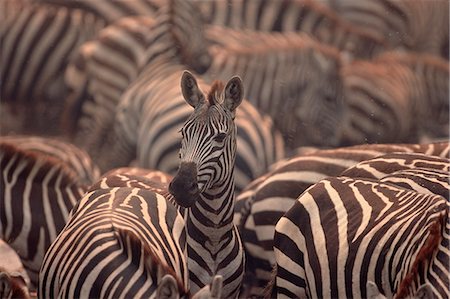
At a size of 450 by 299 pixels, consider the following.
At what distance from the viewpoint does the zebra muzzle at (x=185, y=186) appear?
21.7ft

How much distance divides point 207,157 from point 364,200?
2.64 feet

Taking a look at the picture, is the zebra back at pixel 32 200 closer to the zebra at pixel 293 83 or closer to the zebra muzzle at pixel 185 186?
the zebra muzzle at pixel 185 186

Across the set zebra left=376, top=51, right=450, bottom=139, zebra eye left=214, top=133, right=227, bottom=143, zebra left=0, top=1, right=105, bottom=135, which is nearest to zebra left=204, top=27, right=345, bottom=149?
zebra left=376, top=51, right=450, bottom=139

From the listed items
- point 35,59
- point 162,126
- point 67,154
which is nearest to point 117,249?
point 67,154

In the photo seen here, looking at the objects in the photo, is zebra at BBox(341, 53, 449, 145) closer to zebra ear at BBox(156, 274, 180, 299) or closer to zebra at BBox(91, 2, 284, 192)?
zebra at BBox(91, 2, 284, 192)

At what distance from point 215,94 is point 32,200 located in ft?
5.66

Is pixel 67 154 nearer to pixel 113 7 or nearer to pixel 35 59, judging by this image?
pixel 35 59

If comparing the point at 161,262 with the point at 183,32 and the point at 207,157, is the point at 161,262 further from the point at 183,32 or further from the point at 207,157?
the point at 183,32

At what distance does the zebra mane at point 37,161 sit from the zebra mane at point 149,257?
2.15m

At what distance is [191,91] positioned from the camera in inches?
276

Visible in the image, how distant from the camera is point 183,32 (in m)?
11.4

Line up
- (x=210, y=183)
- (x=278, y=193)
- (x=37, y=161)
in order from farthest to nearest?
(x=37, y=161) → (x=278, y=193) → (x=210, y=183)

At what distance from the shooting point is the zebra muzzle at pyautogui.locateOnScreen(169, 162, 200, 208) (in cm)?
662

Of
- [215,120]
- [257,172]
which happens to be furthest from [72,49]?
[215,120]
